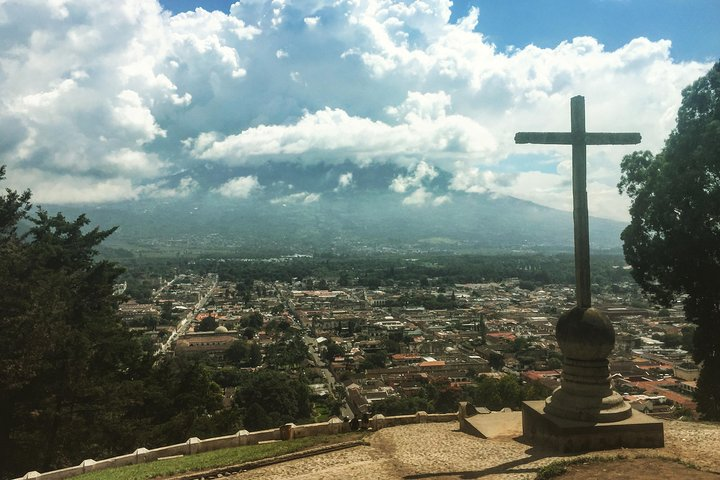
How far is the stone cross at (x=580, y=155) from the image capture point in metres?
7.58

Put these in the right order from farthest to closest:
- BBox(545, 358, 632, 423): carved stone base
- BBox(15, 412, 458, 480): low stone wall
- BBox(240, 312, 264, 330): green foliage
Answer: BBox(240, 312, 264, 330): green foliage → BBox(15, 412, 458, 480): low stone wall → BBox(545, 358, 632, 423): carved stone base

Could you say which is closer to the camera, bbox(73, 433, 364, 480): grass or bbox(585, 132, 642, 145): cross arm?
bbox(73, 433, 364, 480): grass

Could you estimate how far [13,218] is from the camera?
15.8 m

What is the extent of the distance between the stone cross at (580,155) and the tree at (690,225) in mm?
3397

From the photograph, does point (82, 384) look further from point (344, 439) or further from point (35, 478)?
point (344, 439)

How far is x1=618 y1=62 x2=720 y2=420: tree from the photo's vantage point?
10.3m

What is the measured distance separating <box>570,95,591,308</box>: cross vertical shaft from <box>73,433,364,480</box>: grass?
3.93 metres

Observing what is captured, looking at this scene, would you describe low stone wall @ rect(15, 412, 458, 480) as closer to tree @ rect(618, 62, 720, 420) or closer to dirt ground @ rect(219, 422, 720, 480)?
dirt ground @ rect(219, 422, 720, 480)

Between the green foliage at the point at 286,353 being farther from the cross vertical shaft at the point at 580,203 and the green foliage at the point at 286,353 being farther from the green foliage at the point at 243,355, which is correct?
the cross vertical shaft at the point at 580,203

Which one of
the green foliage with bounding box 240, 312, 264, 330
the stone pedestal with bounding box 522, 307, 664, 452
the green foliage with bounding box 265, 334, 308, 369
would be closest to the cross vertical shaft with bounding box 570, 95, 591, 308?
the stone pedestal with bounding box 522, 307, 664, 452

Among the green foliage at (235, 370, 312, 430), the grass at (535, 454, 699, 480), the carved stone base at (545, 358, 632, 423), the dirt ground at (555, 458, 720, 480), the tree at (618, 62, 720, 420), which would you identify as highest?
the tree at (618, 62, 720, 420)

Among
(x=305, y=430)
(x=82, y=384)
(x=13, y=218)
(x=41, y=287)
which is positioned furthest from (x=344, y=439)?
(x=13, y=218)

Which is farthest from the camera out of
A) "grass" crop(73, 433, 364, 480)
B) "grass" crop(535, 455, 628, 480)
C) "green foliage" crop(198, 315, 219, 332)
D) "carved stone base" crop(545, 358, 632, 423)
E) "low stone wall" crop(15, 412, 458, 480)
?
"green foliage" crop(198, 315, 219, 332)

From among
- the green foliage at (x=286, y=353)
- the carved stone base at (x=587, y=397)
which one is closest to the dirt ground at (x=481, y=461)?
the carved stone base at (x=587, y=397)
